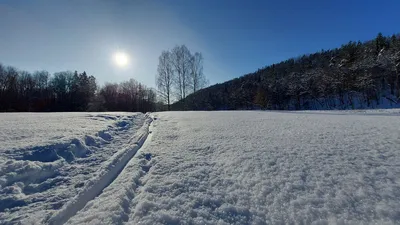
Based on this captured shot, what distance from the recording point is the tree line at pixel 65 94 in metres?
41.6

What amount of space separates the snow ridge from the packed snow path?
5.4 inches

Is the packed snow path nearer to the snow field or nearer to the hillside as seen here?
the snow field

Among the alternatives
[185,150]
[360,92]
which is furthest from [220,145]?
[360,92]

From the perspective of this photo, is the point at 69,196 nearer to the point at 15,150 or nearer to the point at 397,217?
the point at 15,150

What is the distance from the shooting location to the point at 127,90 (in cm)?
5331

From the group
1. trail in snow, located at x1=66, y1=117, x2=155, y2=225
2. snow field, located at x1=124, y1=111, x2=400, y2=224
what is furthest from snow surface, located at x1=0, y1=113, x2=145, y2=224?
snow field, located at x1=124, y1=111, x2=400, y2=224

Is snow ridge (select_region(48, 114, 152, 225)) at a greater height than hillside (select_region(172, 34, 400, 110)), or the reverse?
hillside (select_region(172, 34, 400, 110))

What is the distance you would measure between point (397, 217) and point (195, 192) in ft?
8.66

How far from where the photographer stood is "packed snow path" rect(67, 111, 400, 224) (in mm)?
2502

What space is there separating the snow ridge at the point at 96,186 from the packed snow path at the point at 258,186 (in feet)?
0.45

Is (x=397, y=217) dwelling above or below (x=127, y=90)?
below

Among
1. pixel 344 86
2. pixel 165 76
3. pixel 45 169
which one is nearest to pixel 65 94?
pixel 165 76

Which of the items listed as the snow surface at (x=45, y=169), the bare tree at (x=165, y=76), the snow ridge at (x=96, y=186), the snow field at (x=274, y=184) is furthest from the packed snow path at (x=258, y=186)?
the bare tree at (x=165, y=76)

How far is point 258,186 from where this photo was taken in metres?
3.25
